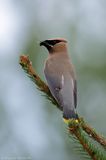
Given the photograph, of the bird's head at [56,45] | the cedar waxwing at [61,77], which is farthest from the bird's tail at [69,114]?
the bird's head at [56,45]

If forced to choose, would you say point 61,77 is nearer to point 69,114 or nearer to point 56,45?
point 56,45

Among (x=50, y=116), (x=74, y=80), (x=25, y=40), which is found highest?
(x=74, y=80)

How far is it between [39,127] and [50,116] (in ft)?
2.08

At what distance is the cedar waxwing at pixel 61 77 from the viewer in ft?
16.0

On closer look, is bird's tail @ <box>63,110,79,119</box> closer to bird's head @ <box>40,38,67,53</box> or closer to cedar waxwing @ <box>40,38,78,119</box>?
cedar waxwing @ <box>40,38,78,119</box>

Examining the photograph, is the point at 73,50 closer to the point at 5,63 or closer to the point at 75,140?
the point at 5,63

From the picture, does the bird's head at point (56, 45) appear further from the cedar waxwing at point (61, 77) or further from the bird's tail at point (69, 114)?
the bird's tail at point (69, 114)

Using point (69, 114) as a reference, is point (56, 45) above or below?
above

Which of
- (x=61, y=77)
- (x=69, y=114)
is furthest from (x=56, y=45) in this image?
(x=69, y=114)

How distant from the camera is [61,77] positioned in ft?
17.6

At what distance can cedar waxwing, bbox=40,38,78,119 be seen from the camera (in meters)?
4.87

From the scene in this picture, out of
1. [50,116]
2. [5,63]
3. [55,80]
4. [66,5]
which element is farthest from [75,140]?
[66,5]

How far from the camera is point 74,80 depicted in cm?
538

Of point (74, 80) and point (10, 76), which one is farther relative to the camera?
point (10, 76)
